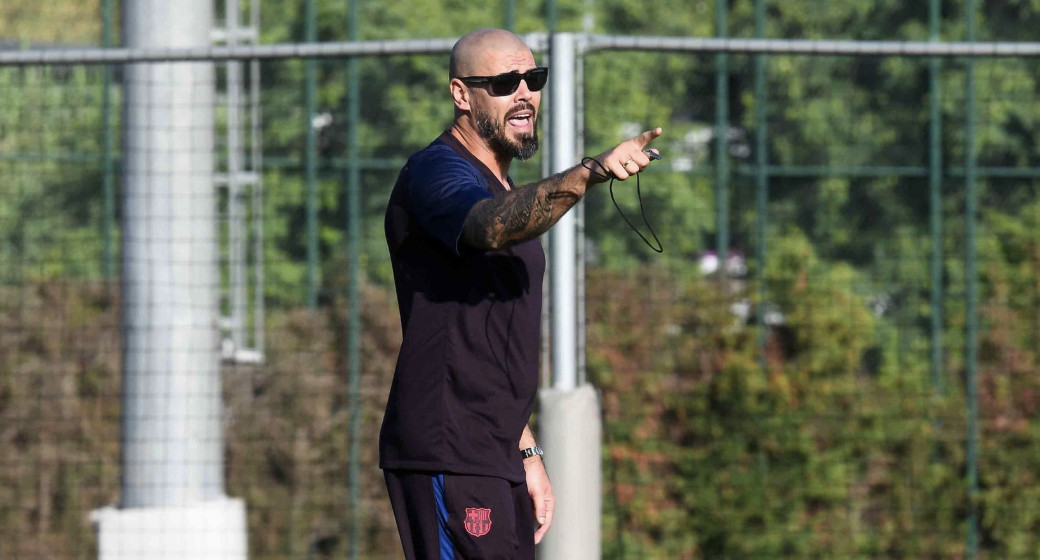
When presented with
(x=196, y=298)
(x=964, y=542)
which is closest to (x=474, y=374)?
(x=196, y=298)

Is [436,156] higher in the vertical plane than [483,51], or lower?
lower

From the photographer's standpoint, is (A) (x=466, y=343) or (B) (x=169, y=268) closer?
(A) (x=466, y=343)

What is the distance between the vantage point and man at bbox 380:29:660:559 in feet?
10.6

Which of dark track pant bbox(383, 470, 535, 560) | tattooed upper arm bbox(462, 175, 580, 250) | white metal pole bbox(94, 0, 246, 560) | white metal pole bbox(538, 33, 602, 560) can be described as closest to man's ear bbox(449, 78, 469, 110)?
tattooed upper arm bbox(462, 175, 580, 250)

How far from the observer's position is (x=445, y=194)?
3035mm

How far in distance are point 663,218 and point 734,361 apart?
1985 millimetres

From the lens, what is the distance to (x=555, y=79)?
4621 millimetres

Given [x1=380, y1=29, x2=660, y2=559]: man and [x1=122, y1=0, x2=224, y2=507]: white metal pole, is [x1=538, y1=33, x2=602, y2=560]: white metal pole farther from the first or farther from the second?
[x1=122, y1=0, x2=224, y2=507]: white metal pole

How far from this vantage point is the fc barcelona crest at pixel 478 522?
325 cm

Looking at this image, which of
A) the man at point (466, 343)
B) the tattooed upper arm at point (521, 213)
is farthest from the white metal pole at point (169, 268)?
the tattooed upper arm at point (521, 213)

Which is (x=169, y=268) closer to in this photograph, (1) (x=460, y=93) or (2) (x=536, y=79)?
(1) (x=460, y=93)

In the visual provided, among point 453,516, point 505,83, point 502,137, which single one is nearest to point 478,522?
point 453,516

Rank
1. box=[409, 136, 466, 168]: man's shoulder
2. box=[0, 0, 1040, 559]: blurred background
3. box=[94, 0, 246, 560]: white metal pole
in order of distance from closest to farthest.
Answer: box=[409, 136, 466, 168]: man's shoulder
box=[94, 0, 246, 560]: white metal pole
box=[0, 0, 1040, 559]: blurred background

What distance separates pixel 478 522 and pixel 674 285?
467 centimetres
